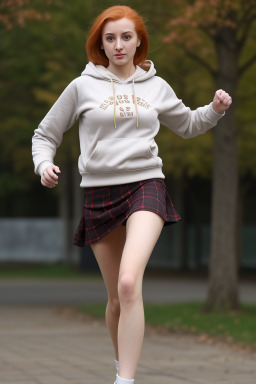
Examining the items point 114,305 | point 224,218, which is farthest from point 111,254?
point 224,218

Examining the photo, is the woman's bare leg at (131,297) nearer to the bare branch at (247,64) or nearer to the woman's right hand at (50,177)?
the woman's right hand at (50,177)

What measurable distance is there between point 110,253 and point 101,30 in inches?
48.2

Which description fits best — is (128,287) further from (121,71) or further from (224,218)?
(224,218)

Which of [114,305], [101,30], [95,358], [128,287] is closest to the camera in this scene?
[128,287]

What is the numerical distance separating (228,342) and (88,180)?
5.06 meters

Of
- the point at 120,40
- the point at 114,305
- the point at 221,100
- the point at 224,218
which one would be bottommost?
the point at 224,218

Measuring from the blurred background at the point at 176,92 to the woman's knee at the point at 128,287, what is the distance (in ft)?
7.12

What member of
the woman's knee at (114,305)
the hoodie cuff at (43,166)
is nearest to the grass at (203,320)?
the woman's knee at (114,305)

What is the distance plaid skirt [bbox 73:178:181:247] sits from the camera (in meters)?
4.92

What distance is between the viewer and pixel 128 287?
183 inches

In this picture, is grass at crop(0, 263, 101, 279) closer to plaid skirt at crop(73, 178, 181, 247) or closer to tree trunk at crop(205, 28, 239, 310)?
tree trunk at crop(205, 28, 239, 310)

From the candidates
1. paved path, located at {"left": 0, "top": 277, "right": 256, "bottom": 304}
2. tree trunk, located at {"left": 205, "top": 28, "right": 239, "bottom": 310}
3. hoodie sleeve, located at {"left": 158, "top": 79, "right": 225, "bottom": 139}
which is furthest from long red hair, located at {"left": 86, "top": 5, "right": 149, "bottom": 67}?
paved path, located at {"left": 0, "top": 277, "right": 256, "bottom": 304}

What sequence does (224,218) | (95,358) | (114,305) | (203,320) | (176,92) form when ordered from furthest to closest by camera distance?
1. (176,92)
2. (224,218)
3. (203,320)
4. (95,358)
5. (114,305)

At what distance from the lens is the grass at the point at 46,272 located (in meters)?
24.2
